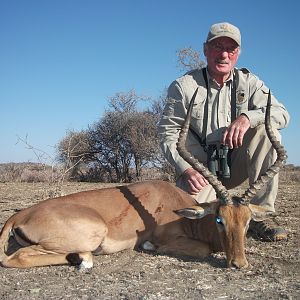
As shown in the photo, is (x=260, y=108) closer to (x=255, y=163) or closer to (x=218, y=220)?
(x=255, y=163)

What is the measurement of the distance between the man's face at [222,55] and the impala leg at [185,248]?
2.69m

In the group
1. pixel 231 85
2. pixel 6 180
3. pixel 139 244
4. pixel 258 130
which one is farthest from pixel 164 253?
pixel 6 180

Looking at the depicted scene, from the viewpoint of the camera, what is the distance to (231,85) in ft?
24.0

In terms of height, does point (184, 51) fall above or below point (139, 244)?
above

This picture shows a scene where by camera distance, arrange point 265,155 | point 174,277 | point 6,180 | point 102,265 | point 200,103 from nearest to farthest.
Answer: point 174,277 → point 102,265 → point 265,155 → point 200,103 → point 6,180

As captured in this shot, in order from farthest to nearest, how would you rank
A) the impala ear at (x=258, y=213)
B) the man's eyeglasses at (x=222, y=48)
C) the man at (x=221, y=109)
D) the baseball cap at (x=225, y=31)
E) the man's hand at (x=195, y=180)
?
the man's eyeglasses at (x=222, y=48) < the baseball cap at (x=225, y=31) < the man at (x=221, y=109) < the man's hand at (x=195, y=180) < the impala ear at (x=258, y=213)

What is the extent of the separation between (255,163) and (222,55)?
1672 millimetres

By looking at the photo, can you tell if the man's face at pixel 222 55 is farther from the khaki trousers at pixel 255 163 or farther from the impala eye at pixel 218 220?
the impala eye at pixel 218 220

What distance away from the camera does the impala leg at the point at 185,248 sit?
554 centimetres

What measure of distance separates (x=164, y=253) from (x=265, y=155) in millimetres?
2121

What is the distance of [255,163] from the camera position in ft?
22.3

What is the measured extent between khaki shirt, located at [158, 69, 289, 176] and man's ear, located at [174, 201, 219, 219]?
1.54 m

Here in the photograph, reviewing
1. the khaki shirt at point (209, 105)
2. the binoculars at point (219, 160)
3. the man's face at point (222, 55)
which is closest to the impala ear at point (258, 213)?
the binoculars at point (219, 160)

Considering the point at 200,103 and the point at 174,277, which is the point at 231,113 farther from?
the point at 174,277
